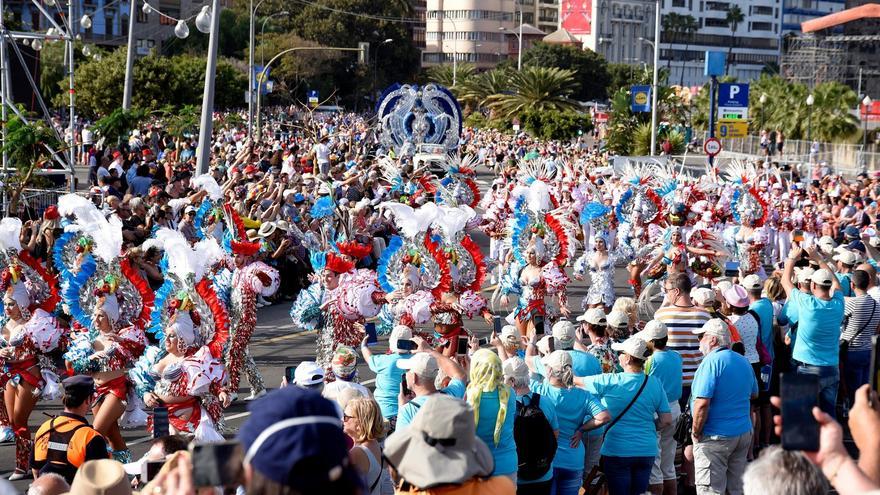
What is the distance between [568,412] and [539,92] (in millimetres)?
52255

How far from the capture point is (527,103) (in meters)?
58.5

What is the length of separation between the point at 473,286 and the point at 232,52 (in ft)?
242

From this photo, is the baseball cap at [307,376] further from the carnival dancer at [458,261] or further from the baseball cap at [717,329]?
the carnival dancer at [458,261]

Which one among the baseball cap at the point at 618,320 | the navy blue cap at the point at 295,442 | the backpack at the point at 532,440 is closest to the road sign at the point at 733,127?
the baseball cap at the point at 618,320

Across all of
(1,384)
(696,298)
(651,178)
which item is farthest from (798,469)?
(651,178)

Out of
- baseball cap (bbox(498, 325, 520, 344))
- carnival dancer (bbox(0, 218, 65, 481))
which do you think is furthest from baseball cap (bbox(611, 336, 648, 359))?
carnival dancer (bbox(0, 218, 65, 481))

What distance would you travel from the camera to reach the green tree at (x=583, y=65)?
9569 cm

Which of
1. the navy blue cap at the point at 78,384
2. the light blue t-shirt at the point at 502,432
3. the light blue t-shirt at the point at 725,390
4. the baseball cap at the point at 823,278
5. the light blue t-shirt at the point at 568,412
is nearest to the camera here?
the light blue t-shirt at the point at 502,432

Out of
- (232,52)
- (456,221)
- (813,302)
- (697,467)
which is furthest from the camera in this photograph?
(232,52)

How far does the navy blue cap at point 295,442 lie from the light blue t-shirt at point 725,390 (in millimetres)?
4840

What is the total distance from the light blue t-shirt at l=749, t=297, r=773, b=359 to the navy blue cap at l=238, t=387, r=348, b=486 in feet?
23.5

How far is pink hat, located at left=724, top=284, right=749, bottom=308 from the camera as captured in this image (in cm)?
925

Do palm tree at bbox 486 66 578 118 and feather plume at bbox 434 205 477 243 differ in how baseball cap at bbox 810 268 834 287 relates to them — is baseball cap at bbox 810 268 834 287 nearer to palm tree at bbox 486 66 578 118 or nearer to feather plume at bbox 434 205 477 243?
feather plume at bbox 434 205 477 243

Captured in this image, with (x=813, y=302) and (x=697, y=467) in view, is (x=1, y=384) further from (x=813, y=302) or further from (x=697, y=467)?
(x=813, y=302)
